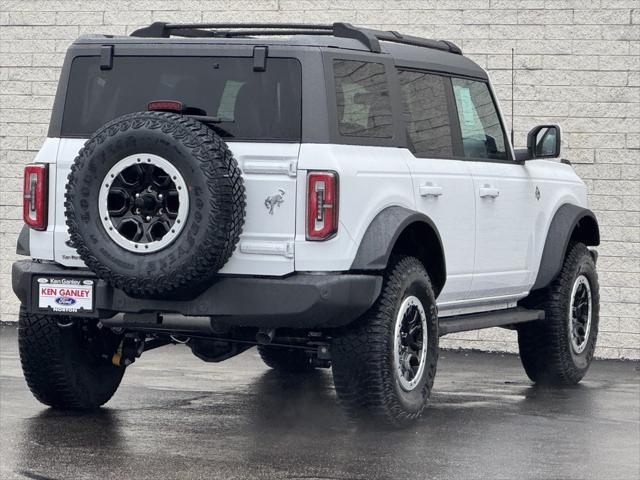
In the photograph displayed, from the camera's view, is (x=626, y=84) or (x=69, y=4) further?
(x=69, y=4)

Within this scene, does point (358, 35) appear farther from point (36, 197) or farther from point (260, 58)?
point (36, 197)

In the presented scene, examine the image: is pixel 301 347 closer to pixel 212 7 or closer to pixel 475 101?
pixel 475 101

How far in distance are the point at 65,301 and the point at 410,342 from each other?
184cm

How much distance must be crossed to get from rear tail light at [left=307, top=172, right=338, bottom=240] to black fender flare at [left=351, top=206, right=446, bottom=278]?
0.77 feet

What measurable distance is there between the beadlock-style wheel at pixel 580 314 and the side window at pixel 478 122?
1293 mm

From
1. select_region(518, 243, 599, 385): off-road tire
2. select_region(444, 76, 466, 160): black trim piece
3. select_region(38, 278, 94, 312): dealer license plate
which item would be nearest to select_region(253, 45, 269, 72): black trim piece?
select_region(38, 278, 94, 312): dealer license plate

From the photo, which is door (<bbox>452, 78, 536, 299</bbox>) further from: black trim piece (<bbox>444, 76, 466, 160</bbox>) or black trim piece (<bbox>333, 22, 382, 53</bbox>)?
black trim piece (<bbox>333, 22, 382, 53</bbox>)

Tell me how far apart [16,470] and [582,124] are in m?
6.67

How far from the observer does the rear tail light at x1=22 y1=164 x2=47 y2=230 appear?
8.11 metres

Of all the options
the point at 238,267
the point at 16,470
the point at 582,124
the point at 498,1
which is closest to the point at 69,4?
the point at 498,1

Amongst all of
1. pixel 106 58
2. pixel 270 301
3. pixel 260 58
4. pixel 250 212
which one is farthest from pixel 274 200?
pixel 106 58

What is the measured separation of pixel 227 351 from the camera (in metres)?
8.39

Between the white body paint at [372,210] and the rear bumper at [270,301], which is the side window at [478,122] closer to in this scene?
the white body paint at [372,210]

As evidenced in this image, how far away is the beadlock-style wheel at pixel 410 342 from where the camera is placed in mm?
8086
